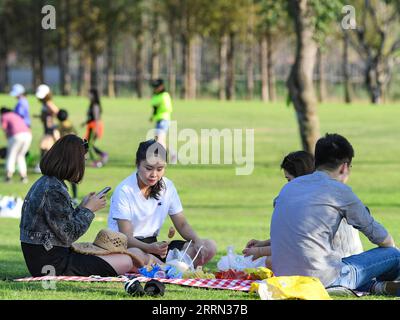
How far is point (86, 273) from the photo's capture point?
33.0 feet

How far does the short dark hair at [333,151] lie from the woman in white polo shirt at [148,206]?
203 cm

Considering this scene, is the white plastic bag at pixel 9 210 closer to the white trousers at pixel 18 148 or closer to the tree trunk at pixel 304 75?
the white trousers at pixel 18 148

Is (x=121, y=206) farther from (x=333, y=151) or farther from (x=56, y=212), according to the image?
(x=333, y=151)

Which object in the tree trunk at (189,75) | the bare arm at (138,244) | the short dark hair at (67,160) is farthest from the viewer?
the tree trunk at (189,75)

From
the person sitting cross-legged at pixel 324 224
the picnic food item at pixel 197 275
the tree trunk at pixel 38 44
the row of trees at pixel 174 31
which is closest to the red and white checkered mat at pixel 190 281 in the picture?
the picnic food item at pixel 197 275

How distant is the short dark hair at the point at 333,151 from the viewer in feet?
29.4

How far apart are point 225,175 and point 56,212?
21705mm

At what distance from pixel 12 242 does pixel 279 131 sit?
99.1 ft

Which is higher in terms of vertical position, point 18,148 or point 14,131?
point 14,131

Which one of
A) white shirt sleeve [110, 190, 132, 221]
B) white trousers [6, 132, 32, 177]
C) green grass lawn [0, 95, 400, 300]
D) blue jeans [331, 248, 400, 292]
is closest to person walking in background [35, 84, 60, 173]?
white trousers [6, 132, 32, 177]

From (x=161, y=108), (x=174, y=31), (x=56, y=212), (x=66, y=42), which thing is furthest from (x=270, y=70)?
(x=56, y=212)

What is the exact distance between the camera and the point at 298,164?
33.5 ft

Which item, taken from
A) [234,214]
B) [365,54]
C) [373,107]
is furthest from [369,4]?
[234,214]
